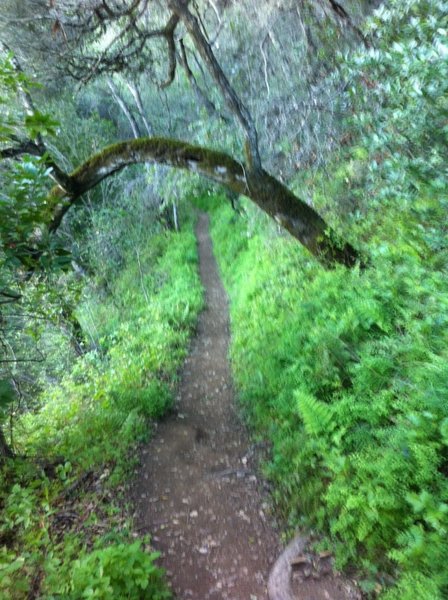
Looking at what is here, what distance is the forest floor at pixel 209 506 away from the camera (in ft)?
13.9

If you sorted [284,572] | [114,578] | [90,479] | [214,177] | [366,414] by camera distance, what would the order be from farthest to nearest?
[214,177] < [90,479] < [366,414] < [284,572] < [114,578]

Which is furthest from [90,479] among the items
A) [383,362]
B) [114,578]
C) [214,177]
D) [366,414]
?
[214,177]

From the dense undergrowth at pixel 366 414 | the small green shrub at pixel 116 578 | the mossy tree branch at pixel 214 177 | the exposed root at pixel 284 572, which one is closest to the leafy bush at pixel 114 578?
the small green shrub at pixel 116 578

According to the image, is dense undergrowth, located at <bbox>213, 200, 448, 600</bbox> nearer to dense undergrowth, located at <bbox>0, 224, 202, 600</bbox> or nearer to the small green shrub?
the small green shrub

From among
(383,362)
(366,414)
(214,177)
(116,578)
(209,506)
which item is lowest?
(209,506)

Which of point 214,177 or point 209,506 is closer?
point 209,506

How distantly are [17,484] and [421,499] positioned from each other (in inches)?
175

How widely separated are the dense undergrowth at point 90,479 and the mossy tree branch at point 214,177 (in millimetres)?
2999

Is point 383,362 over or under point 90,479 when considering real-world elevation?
over

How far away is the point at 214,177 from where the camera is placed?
657 cm

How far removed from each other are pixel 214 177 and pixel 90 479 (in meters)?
4.46

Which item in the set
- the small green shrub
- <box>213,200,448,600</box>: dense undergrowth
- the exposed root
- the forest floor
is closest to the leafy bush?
the small green shrub

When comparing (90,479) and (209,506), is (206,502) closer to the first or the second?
(209,506)

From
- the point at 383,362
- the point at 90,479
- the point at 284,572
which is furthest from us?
the point at 90,479
